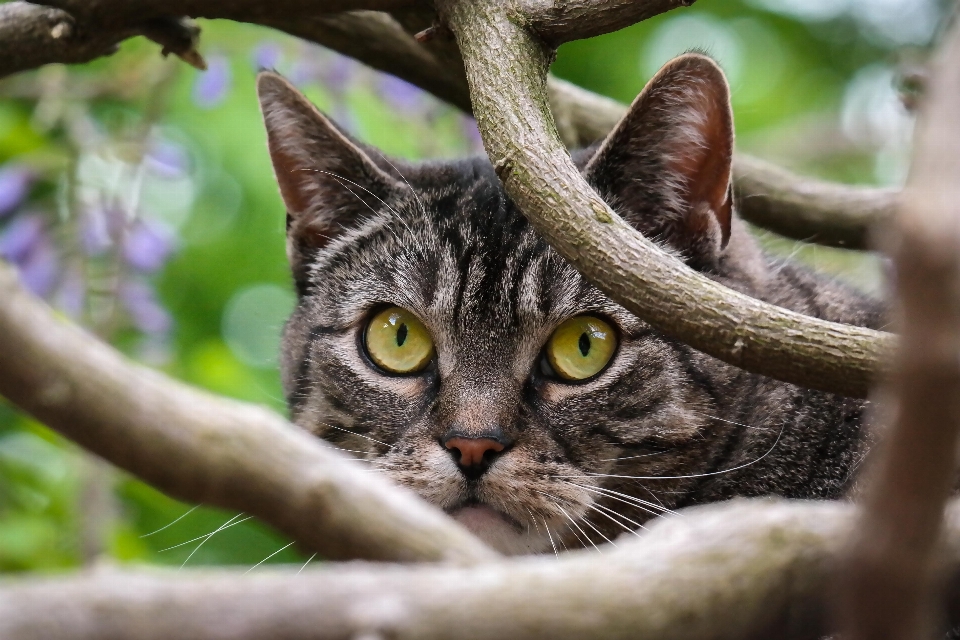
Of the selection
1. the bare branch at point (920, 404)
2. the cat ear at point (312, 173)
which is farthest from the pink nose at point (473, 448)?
the bare branch at point (920, 404)

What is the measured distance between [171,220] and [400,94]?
5.42 feet

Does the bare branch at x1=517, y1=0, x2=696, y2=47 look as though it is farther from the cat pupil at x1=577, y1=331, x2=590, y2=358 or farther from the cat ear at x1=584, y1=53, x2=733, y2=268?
the cat pupil at x1=577, y1=331, x2=590, y2=358

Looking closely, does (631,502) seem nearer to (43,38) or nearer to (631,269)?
(631,269)

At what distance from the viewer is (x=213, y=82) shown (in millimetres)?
3822

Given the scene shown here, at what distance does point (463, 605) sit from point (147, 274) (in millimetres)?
3339

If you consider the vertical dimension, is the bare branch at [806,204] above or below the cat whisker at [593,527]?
above

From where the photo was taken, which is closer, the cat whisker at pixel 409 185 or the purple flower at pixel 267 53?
the cat whisker at pixel 409 185

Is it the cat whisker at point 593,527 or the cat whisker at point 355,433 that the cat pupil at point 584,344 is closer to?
the cat whisker at point 593,527

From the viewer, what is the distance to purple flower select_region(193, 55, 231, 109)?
149 inches

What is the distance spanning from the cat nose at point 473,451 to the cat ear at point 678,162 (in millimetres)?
765

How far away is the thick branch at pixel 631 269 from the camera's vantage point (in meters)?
1.58

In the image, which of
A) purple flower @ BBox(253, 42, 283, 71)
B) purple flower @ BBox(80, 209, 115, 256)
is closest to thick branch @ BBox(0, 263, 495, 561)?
purple flower @ BBox(80, 209, 115, 256)

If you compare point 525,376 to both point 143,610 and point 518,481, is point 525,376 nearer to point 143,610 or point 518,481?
point 518,481

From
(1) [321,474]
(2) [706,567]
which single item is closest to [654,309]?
(2) [706,567]
